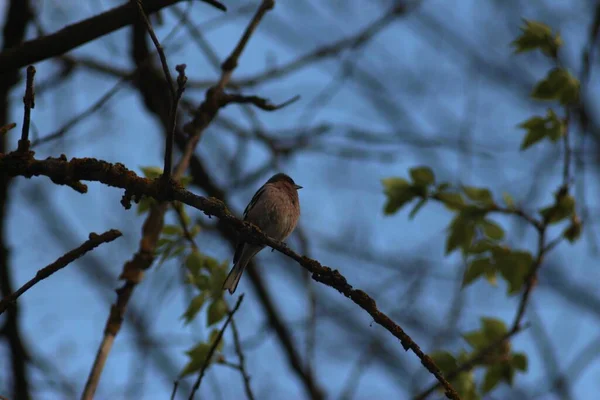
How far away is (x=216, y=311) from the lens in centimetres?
362

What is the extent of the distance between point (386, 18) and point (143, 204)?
3292 millimetres

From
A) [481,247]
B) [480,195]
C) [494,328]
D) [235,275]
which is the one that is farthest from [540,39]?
[235,275]

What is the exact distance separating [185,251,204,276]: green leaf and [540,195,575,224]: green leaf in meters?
2.12

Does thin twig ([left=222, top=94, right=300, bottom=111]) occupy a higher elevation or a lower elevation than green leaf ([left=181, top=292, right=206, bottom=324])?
higher

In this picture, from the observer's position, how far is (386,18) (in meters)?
6.06

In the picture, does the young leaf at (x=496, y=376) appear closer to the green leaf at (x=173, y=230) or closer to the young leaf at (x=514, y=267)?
the young leaf at (x=514, y=267)

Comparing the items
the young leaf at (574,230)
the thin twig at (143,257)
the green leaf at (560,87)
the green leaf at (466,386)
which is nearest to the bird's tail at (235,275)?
the thin twig at (143,257)

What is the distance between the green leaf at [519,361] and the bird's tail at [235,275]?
178 cm

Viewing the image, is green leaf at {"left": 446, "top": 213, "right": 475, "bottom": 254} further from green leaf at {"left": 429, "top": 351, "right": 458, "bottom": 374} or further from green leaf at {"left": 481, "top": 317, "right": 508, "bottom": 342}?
green leaf at {"left": 429, "top": 351, "right": 458, "bottom": 374}

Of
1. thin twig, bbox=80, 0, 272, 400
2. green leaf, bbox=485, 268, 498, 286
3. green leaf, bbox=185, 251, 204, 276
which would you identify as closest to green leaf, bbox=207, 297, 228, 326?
green leaf, bbox=185, 251, 204, 276

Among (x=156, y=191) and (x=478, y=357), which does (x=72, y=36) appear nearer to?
(x=156, y=191)

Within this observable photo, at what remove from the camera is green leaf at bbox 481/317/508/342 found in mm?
4156

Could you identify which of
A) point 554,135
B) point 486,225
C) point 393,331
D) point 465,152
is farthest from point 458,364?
point 465,152

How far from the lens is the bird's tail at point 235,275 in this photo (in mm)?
3880
